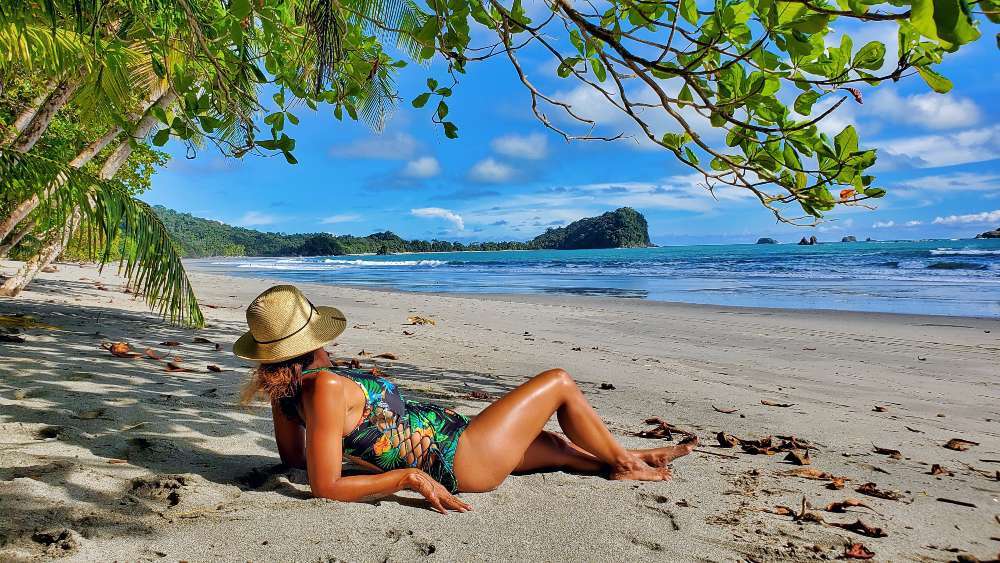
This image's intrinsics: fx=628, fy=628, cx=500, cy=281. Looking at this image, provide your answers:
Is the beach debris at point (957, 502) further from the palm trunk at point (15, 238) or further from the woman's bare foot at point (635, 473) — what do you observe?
the palm trunk at point (15, 238)

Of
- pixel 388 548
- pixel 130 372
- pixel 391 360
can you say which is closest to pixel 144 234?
pixel 130 372

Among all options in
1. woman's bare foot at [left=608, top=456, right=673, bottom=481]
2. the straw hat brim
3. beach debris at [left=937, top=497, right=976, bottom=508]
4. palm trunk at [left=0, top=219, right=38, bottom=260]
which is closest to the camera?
the straw hat brim

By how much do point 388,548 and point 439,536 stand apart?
207 millimetres

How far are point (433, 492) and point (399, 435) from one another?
288mm

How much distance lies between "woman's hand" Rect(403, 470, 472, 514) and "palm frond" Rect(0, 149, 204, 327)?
12.3 feet

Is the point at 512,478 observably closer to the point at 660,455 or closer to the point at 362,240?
the point at 660,455

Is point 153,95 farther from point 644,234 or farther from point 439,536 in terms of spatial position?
point 644,234

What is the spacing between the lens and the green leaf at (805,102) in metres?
2.54

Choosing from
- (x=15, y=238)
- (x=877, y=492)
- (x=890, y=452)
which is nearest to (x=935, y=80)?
(x=877, y=492)

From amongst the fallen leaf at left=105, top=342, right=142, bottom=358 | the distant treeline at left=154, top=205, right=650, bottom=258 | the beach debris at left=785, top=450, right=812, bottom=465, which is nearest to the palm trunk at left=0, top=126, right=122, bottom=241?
the fallen leaf at left=105, top=342, right=142, bottom=358

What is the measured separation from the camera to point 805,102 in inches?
102

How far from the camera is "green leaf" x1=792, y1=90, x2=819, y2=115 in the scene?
254 cm

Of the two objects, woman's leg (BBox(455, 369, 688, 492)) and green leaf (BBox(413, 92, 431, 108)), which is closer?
woman's leg (BBox(455, 369, 688, 492))

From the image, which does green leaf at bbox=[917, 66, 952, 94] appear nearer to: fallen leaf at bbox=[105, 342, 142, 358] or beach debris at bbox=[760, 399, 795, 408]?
beach debris at bbox=[760, 399, 795, 408]
